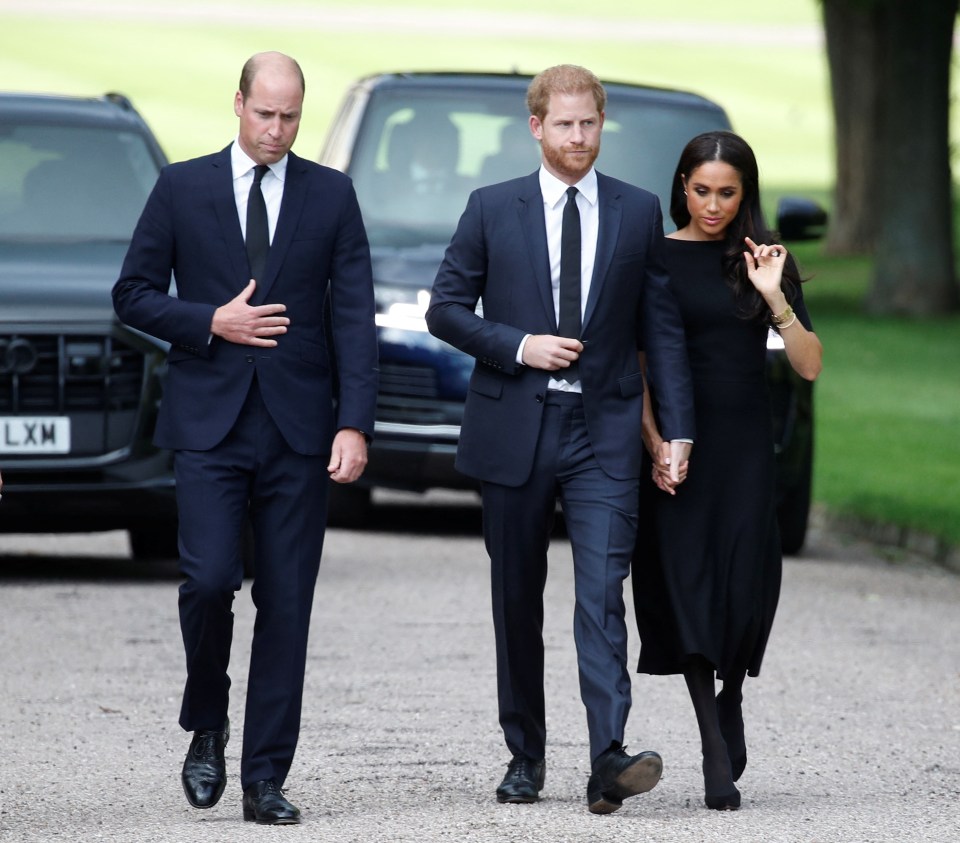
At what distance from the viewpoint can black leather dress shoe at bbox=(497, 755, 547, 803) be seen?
6.03 m

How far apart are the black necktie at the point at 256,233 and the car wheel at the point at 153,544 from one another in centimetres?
510

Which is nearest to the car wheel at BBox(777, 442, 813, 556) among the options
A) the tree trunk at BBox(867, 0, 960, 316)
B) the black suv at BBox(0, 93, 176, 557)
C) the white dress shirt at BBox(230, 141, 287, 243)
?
the black suv at BBox(0, 93, 176, 557)

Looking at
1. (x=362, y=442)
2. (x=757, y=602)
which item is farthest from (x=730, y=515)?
(x=362, y=442)

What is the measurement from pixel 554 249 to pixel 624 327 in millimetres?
281

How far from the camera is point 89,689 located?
7.81 meters

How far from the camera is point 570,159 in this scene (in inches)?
237

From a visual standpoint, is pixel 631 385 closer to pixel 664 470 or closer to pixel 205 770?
pixel 664 470

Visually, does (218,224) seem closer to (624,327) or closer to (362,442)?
(362,442)

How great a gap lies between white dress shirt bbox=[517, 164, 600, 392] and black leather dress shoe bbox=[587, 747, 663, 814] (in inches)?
39.2

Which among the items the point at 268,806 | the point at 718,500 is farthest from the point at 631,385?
the point at 268,806

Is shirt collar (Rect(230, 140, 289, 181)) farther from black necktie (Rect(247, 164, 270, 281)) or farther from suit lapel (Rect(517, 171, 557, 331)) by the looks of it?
suit lapel (Rect(517, 171, 557, 331))

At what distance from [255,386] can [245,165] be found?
1.90 feet

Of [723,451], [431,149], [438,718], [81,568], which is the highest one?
[431,149]

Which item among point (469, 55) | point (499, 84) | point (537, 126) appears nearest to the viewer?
point (537, 126)
